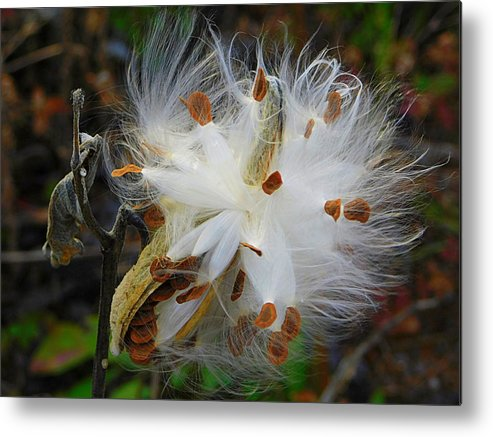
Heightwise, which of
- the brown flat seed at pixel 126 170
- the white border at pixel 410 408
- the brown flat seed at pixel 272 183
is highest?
the brown flat seed at pixel 126 170

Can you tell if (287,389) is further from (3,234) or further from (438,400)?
(3,234)

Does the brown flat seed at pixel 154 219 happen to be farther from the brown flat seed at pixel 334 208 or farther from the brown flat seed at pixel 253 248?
the brown flat seed at pixel 334 208

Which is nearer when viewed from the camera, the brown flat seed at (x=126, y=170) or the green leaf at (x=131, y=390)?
the brown flat seed at (x=126, y=170)

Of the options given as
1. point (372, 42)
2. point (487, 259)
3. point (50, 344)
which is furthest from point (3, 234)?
point (487, 259)

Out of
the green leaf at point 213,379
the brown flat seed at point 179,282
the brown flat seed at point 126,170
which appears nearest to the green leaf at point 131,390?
the green leaf at point 213,379

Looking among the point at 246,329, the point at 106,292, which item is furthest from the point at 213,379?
the point at 106,292

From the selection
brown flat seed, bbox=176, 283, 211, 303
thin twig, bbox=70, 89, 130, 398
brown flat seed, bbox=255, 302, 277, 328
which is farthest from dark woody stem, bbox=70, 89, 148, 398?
brown flat seed, bbox=255, 302, 277, 328

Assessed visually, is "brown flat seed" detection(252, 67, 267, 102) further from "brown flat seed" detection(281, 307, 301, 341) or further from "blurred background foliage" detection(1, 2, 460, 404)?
"brown flat seed" detection(281, 307, 301, 341)
